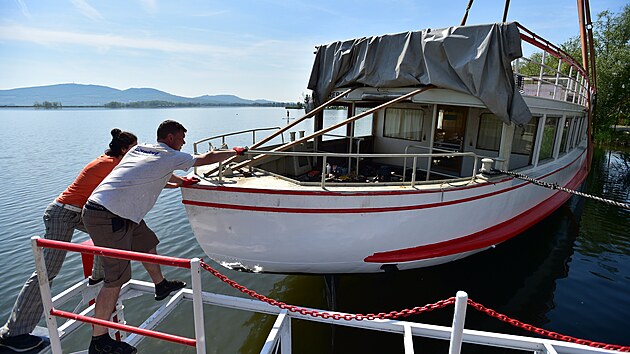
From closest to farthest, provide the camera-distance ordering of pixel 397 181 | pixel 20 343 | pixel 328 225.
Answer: pixel 20 343 → pixel 328 225 → pixel 397 181

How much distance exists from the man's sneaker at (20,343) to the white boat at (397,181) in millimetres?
1948

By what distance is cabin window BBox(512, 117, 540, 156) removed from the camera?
7.16 m

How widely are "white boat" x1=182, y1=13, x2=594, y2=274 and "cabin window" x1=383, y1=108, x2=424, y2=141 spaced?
0.04 m

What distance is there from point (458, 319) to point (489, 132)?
18.0 ft

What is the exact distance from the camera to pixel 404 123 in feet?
26.5

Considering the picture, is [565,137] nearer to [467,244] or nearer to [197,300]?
[467,244]

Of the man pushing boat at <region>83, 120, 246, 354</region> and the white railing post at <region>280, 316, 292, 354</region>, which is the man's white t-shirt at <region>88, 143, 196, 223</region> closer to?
the man pushing boat at <region>83, 120, 246, 354</region>

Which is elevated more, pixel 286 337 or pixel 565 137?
pixel 565 137

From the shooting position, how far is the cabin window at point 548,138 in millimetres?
7954

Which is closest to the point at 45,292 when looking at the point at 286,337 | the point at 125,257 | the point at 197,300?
the point at 125,257

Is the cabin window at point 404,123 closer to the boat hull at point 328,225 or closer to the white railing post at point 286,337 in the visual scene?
the boat hull at point 328,225

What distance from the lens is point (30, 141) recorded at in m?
26.0

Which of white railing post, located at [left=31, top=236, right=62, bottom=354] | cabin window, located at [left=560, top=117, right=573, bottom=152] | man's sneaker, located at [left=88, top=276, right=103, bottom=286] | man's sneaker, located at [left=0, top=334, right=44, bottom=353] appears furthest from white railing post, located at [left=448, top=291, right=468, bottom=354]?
cabin window, located at [left=560, top=117, right=573, bottom=152]

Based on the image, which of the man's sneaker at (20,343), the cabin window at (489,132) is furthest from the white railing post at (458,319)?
the cabin window at (489,132)
